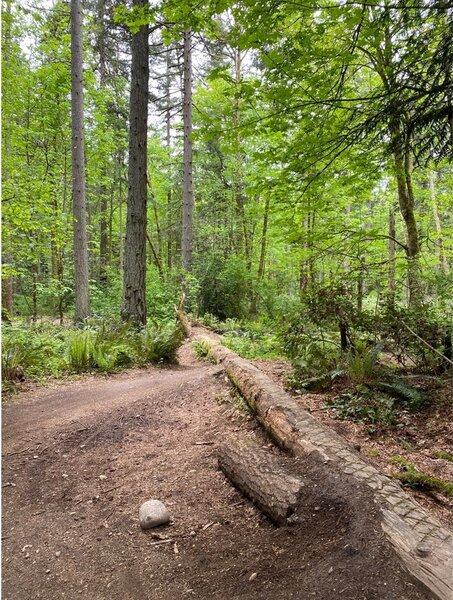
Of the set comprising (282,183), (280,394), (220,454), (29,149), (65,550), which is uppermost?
(29,149)

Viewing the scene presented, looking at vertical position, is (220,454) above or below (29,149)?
below

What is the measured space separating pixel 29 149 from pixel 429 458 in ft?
46.7

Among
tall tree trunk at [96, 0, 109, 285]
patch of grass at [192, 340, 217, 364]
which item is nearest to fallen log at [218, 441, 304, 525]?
patch of grass at [192, 340, 217, 364]

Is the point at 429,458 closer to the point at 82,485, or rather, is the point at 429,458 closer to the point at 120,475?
the point at 120,475

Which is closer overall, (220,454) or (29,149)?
(220,454)

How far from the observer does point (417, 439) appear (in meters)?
3.40

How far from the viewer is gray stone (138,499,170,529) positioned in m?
2.61

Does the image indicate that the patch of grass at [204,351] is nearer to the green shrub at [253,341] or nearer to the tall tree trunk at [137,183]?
the green shrub at [253,341]

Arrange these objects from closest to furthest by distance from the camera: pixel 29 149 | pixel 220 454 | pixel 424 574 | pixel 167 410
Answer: pixel 424 574 < pixel 220 454 < pixel 167 410 < pixel 29 149

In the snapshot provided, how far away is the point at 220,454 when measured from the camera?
10.7 ft

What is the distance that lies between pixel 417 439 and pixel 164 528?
2.46 metres

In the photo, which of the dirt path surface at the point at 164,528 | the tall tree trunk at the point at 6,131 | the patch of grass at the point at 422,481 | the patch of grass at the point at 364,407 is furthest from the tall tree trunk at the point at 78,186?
the patch of grass at the point at 422,481

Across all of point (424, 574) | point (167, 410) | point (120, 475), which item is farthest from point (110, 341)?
point (424, 574)

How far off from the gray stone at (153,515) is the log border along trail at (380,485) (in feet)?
3.84
